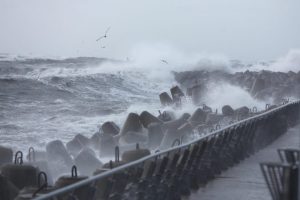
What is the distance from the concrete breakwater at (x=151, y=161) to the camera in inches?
219

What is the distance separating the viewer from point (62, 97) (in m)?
41.0

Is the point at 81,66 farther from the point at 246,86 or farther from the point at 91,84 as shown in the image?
the point at 246,86

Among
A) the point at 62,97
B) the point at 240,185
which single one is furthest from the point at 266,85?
the point at 240,185

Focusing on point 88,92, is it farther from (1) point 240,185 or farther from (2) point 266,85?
(1) point 240,185

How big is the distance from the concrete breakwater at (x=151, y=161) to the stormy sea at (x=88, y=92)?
5.17 m

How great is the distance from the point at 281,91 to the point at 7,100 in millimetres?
16261

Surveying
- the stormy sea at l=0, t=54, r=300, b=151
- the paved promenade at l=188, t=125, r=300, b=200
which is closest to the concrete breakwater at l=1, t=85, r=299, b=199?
the paved promenade at l=188, t=125, r=300, b=200

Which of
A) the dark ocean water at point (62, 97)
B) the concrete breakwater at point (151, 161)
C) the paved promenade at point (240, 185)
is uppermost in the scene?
the dark ocean water at point (62, 97)

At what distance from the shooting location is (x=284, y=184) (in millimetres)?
4531

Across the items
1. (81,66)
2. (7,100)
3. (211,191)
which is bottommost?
(211,191)

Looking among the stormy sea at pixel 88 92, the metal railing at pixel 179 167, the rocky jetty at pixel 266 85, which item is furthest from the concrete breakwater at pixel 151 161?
the rocky jetty at pixel 266 85

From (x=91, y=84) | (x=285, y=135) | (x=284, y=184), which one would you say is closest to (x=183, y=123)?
(x=285, y=135)

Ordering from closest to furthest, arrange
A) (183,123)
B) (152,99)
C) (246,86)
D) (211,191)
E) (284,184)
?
1. (284,184)
2. (211,191)
3. (183,123)
4. (246,86)
5. (152,99)

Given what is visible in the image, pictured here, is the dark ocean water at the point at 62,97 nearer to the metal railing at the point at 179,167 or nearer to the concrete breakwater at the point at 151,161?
the concrete breakwater at the point at 151,161
